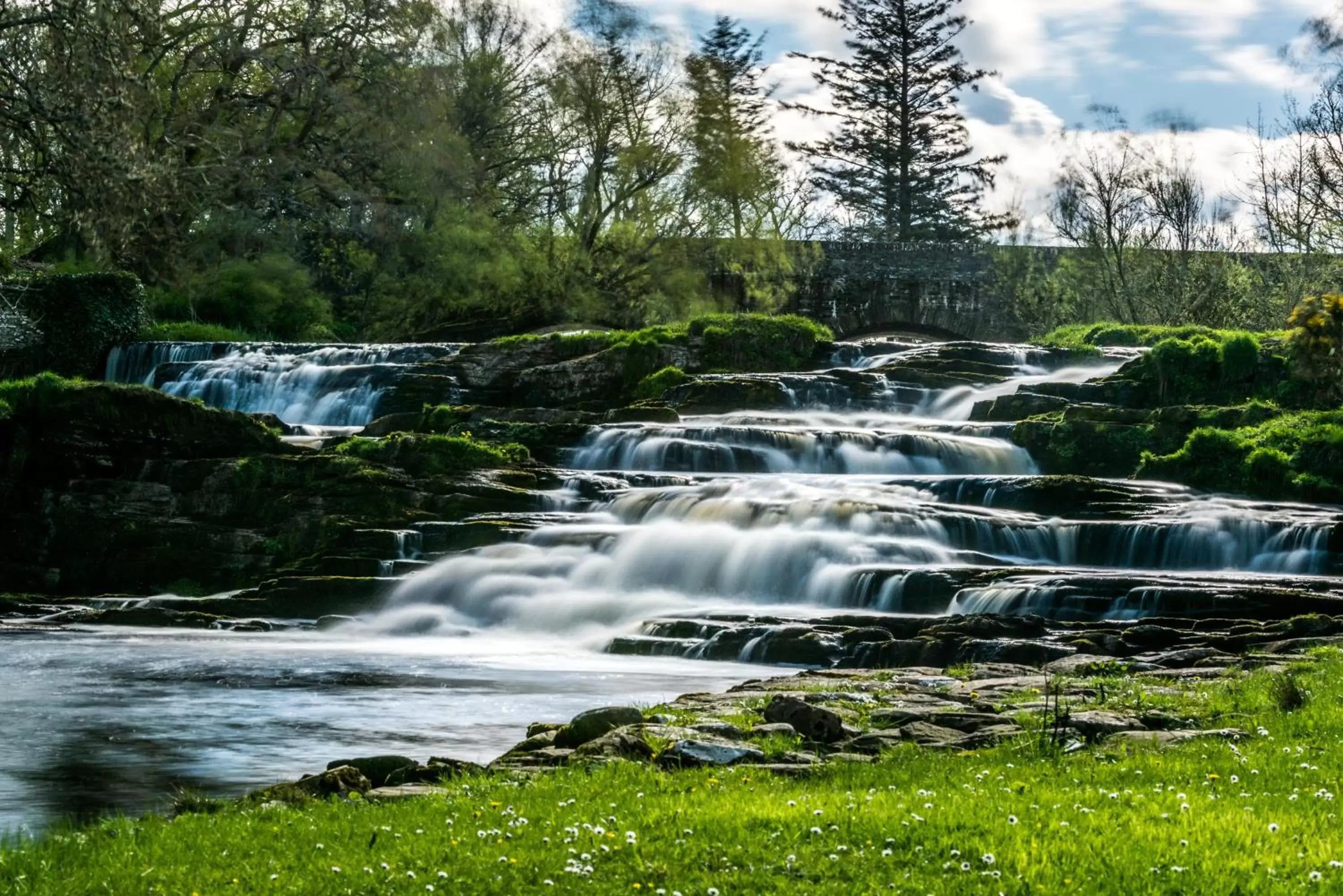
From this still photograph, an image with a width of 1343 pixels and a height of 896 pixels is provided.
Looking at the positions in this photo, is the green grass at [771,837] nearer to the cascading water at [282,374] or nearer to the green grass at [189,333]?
the cascading water at [282,374]

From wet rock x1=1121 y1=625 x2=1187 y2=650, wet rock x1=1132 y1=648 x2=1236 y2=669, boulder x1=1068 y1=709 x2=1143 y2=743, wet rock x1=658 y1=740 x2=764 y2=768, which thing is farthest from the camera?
wet rock x1=1121 y1=625 x2=1187 y2=650

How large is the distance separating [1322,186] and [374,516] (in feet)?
111

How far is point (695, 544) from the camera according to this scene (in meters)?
22.8

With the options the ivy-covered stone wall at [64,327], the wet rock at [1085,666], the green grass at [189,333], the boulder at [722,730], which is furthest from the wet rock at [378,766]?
the green grass at [189,333]

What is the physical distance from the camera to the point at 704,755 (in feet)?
30.0

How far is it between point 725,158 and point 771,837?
49.0 meters

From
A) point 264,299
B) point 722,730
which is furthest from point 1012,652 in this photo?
point 264,299

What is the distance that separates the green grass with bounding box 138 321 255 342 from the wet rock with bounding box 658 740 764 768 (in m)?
35.4

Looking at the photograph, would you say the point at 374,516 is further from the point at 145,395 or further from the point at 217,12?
the point at 217,12

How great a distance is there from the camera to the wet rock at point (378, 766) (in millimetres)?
9508

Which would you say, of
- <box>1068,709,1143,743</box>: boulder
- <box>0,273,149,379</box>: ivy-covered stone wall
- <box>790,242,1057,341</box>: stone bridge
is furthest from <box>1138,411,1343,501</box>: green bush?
<box>0,273,149,379</box>: ivy-covered stone wall

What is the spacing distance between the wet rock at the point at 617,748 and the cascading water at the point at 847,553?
10237 millimetres

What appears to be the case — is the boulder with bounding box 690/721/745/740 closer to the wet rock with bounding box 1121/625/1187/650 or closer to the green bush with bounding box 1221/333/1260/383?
the wet rock with bounding box 1121/625/1187/650

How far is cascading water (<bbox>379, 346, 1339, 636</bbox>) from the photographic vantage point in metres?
19.9
